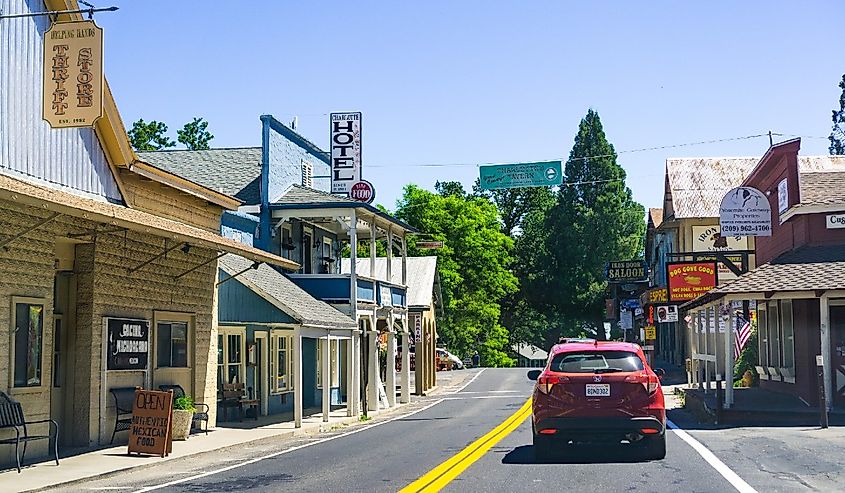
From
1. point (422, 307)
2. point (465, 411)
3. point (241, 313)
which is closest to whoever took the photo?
point (241, 313)

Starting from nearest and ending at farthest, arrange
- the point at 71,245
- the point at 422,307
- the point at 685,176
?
the point at 71,245, the point at 422,307, the point at 685,176

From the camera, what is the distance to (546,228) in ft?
270

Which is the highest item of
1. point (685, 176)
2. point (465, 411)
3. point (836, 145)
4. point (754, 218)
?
point (836, 145)

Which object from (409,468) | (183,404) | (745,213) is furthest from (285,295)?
(409,468)

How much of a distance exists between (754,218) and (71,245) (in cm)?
1693

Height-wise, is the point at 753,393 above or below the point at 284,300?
below

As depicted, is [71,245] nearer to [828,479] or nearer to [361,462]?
[361,462]

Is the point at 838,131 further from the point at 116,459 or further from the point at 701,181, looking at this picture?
the point at 116,459

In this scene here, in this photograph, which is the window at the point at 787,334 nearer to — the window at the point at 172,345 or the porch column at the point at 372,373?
the porch column at the point at 372,373

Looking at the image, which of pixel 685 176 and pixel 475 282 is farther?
pixel 475 282

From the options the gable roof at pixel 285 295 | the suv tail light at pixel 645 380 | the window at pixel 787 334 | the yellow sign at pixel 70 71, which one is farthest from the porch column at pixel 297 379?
the window at pixel 787 334

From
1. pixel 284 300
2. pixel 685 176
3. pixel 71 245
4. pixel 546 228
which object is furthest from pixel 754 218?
pixel 546 228

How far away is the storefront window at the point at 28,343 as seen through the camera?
15.8m

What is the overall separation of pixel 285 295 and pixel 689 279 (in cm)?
1548
